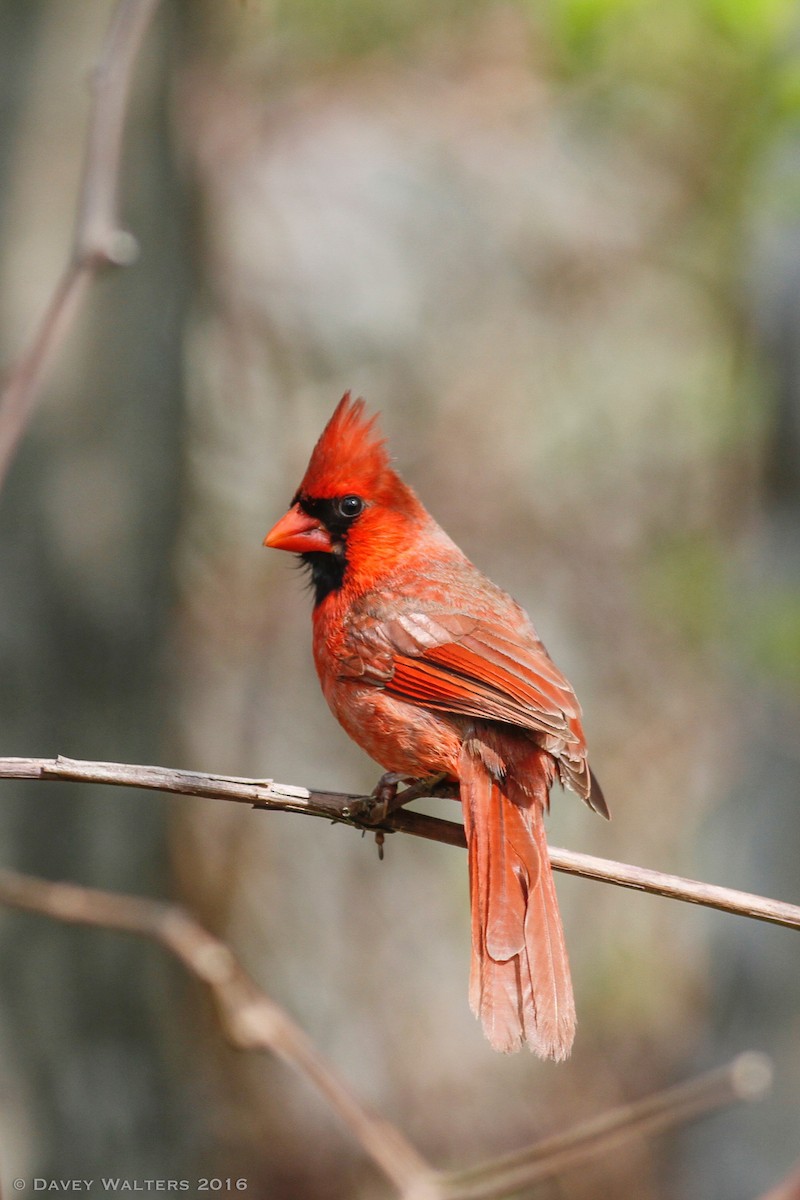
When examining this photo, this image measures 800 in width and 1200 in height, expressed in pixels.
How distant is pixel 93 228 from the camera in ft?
4.36

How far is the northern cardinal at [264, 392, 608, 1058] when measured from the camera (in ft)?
6.56

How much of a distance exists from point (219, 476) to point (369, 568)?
272 centimetres

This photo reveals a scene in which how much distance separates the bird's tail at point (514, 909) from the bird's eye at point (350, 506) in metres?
0.57

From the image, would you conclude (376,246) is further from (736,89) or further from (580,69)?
(580,69)

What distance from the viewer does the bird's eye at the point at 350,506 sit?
102 inches

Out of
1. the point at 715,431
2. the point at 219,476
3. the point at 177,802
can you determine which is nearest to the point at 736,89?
the point at 715,431

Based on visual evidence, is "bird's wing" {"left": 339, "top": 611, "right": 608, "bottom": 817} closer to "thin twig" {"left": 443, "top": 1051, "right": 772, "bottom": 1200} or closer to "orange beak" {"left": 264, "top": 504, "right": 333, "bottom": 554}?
"orange beak" {"left": 264, "top": 504, "right": 333, "bottom": 554}

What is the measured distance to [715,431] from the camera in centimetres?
577

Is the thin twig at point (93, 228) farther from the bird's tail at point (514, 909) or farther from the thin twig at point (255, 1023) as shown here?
the bird's tail at point (514, 909)

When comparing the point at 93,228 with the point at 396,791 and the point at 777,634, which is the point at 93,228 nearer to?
the point at 396,791

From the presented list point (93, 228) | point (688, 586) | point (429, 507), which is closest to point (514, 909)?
point (93, 228)

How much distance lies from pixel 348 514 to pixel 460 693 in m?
0.51

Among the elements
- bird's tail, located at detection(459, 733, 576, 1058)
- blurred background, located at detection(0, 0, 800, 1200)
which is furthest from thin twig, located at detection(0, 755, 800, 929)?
blurred background, located at detection(0, 0, 800, 1200)

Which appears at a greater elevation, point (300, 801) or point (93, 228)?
point (93, 228)
